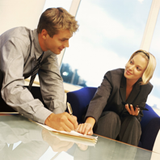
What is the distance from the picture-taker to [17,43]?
3.61ft

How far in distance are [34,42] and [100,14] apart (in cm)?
230

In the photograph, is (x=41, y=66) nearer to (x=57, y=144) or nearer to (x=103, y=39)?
(x=57, y=144)

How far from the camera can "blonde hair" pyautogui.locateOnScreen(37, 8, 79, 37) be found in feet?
4.21

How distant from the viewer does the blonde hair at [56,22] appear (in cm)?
128

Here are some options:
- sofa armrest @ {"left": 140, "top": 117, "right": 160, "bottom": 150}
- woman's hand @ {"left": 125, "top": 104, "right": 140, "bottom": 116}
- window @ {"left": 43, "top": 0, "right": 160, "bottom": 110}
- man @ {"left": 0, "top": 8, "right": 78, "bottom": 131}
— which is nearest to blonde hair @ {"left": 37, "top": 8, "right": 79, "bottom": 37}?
man @ {"left": 0, "top": 8, "right": 78, "bottom": 131}

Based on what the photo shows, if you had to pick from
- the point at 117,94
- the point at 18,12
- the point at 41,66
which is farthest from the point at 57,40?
the point at 18,12

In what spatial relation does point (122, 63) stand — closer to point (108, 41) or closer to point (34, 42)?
point (108, 41)

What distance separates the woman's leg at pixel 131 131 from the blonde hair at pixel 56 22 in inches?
34.3

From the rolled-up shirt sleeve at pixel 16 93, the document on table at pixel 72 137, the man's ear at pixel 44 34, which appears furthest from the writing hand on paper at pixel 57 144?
the man's ear at pixel 44 34

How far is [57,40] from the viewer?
4.40ft

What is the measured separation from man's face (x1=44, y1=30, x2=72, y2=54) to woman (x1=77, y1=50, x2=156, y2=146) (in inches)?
22.3

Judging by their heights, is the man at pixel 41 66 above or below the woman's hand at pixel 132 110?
above

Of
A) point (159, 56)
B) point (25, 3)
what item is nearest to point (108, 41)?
point (159, 56)

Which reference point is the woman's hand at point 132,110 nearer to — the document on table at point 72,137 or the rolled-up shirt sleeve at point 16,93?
the document on table at point 72,137
